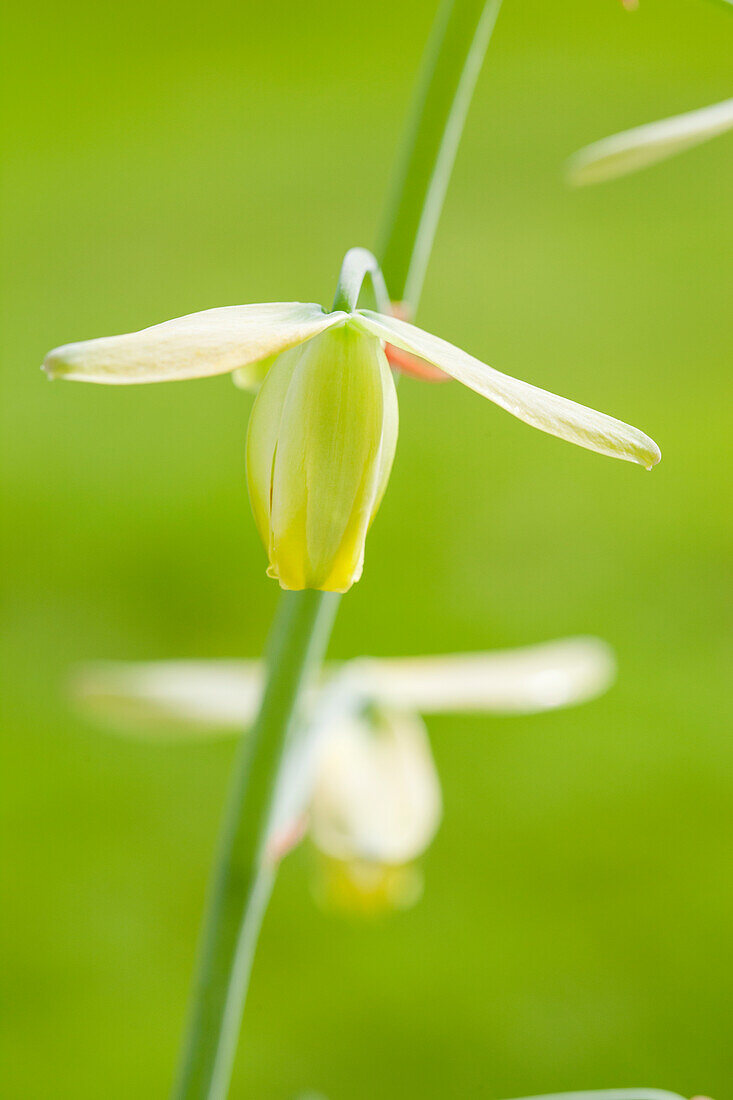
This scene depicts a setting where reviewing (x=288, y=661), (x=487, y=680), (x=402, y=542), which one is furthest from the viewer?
(x=402, y=542)

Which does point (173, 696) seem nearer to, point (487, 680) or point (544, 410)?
point (487, 680)

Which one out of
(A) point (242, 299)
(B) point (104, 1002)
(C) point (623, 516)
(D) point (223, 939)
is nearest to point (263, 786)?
(D) point (223, 939)

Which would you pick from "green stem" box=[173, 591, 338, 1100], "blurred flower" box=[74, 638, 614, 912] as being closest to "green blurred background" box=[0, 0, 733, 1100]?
"blurred flower" box=[74, 638, 614, 912]

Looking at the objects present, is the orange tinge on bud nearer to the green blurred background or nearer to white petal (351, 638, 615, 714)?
white petal (351, 638, 615, 714)

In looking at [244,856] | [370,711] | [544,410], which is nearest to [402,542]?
[370,711]

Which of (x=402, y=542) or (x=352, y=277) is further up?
(x=402, y=542)

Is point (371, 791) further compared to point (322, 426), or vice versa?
point (371, 791)

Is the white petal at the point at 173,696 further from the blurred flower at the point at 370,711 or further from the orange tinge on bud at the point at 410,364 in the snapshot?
the orange tinge on bud at the point at 410,364

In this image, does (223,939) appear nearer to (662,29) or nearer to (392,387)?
(392,387)
